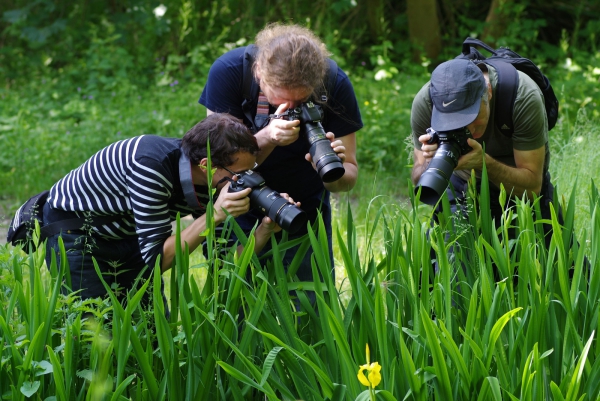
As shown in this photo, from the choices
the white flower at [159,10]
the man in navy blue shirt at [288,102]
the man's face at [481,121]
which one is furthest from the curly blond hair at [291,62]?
the white flower at [159,10]

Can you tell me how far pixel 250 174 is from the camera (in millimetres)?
2131

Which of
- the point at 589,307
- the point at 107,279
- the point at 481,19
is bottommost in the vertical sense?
the point at 481,19


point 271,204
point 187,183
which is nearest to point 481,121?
point 271,204

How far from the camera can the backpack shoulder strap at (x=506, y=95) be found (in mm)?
2303

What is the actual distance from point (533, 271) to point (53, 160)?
464cm

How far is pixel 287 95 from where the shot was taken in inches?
88.4

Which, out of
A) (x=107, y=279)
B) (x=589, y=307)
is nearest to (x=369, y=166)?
(x=107, y=279)

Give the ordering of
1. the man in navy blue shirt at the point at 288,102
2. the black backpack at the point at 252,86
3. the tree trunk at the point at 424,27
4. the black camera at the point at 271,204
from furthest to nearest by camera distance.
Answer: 1. the tree trunk at the point at 424,27
2. the black backpack at the point at 252,86
3. the man in navy blue shirt at the point at 288,102
4. the black camera at the point at 271,204

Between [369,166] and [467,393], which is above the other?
[467,393]

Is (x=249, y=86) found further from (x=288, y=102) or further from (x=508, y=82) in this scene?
(x=508, y=82)

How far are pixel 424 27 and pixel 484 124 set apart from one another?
632cm

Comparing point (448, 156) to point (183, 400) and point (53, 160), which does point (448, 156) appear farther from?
point (53, 160)

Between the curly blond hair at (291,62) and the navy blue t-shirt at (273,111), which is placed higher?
the curly blond hair at (291,62)

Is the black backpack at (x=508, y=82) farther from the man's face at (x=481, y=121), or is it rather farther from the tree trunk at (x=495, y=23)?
the tree trunk at (x=495, y=23)
